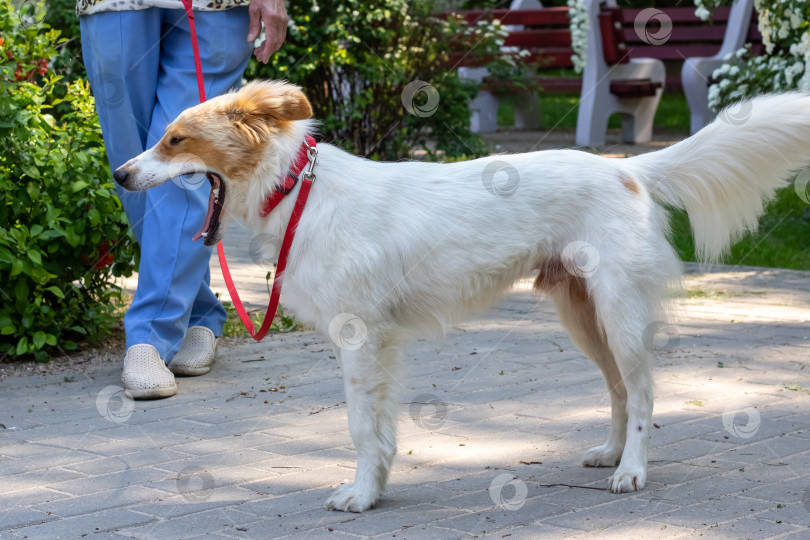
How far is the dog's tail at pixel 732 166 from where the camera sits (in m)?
3.61

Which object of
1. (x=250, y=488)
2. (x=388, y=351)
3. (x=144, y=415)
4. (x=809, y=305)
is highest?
(x=388, y=351)

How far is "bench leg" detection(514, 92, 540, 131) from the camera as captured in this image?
48.2 feet

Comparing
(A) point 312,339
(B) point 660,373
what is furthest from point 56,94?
(B) point 660,373

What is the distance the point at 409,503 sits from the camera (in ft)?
11.2

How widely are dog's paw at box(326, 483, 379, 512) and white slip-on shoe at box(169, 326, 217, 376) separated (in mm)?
Answer: 1903

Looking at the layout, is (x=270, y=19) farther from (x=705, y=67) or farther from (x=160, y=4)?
(x=705, y=67)

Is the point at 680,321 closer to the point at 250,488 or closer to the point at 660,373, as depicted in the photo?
the point at 660,373

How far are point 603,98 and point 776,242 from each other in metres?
5.10

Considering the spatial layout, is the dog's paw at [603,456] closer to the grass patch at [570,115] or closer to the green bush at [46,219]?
the green bush at [46,219]

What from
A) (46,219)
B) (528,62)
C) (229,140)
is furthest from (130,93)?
(528,62)

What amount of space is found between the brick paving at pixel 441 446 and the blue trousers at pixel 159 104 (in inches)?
17.3

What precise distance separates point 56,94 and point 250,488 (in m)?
8.23

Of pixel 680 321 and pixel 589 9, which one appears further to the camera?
pixel 589 9

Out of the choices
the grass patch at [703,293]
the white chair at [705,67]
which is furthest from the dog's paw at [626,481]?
the white chair at [705,67]
